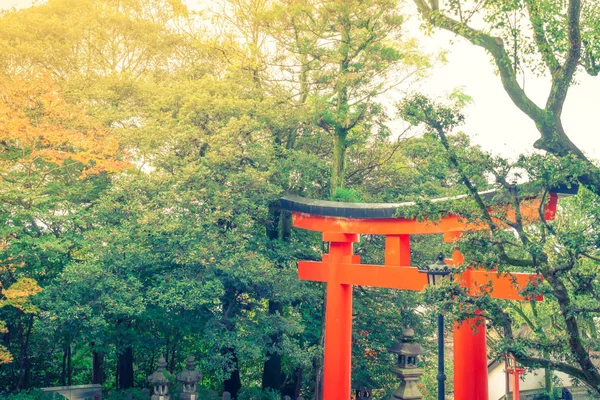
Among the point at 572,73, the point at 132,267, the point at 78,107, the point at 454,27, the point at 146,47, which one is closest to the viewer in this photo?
the point at 572,73

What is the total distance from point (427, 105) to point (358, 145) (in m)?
8.01

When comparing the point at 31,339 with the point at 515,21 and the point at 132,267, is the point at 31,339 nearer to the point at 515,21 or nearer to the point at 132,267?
the point at 132,267

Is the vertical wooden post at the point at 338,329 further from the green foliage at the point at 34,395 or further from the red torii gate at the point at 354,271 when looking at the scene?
the green foliage at the point at 34,395

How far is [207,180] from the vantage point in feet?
39.9

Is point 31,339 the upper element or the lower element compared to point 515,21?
lower

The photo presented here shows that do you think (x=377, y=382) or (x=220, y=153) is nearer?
(x=220, y=153)

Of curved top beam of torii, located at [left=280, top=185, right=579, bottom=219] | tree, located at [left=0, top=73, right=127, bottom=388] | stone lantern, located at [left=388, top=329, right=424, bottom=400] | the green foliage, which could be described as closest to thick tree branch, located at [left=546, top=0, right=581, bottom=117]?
curved top beam of torii, located at [left=280, top=185, right=579, bottom=219]

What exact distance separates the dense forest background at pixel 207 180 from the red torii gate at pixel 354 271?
34.9 inches

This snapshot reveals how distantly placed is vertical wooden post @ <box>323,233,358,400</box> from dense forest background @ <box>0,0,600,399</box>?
3.32 ft

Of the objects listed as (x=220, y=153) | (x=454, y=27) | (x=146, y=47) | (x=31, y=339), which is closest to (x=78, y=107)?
(x=220, y=153)

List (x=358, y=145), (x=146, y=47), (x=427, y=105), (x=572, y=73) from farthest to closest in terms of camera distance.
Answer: (x=146, y=47)
(x=358, y=145)
(x=572, y=73)
(x=427, y=105)

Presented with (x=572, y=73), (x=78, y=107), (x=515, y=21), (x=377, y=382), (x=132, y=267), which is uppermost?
(x=78, y=107)

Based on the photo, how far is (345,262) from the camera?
11.9 m

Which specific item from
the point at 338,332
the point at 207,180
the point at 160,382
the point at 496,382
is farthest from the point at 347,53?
the point at 496,382
